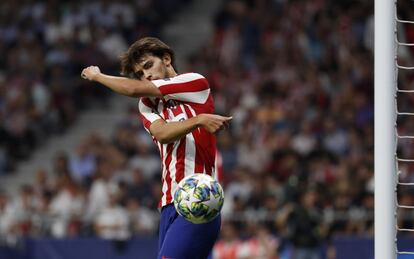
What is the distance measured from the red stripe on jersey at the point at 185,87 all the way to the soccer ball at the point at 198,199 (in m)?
0.56

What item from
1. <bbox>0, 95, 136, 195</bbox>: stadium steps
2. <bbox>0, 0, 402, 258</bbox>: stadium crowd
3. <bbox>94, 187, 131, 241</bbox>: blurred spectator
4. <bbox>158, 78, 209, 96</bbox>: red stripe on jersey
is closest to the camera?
<bbox>158, 78, 209, 96</bbox>: red stripe on jersey

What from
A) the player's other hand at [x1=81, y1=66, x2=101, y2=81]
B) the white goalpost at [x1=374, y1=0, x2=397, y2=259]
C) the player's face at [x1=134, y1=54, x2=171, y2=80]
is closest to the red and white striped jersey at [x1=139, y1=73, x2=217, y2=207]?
the player's face at [x1=134, y1=54, x2=171, y2=80]

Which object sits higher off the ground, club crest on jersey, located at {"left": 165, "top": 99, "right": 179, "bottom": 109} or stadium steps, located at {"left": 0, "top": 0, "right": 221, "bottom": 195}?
stadium steps, located at {"left": 0, "top": 0, "right": 221, "bottom": 195}

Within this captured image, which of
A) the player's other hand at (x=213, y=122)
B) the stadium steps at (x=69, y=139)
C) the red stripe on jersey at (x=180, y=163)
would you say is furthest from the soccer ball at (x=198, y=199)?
the stadium steps at (x=69, y=139)

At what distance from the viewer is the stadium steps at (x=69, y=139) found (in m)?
18.6

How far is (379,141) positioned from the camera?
6402 mm

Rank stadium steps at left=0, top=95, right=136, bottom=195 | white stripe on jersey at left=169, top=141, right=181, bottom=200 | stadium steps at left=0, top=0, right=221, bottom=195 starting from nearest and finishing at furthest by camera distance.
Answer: white stripe on jersey at left=169, top=141, right=181, bottom=200 < stadium steps at left=0, top=95, right=136, bottom=195 < stadium steps at left=0, top=0, right=221, bottom=195

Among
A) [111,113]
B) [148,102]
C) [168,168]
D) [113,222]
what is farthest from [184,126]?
[111,113]

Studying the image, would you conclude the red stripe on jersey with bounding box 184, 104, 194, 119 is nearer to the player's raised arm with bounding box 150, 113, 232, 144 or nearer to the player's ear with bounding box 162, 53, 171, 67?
the player's raised arm with bounding box 150, 113, 232, 144

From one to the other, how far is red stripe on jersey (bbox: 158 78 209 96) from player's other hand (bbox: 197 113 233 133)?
1.42 feet

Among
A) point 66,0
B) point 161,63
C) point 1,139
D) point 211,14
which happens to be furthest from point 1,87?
point 161,63

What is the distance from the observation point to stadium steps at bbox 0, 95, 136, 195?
18.6 meters

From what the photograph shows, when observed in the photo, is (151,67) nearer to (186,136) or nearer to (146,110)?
(146,110)

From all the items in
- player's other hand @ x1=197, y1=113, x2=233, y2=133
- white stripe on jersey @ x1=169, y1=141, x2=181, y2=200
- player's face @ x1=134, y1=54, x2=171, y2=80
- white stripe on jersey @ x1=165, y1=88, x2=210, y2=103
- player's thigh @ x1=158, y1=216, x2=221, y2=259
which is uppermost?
player's face @ x1=134, y1=54, x2=171, y2=80
